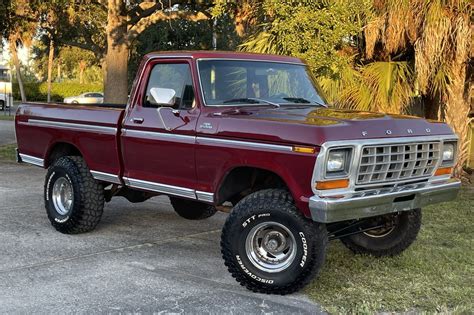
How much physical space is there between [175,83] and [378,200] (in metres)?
2.35

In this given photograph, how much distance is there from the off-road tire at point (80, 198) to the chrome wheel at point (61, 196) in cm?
10

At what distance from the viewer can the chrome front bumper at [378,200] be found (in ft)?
15.2

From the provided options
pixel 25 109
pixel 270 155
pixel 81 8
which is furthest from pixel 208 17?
pixel 270 155

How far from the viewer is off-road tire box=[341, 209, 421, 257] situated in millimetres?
6133

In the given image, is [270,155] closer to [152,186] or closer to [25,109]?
[152,186]

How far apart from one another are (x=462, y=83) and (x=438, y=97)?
0.76 m

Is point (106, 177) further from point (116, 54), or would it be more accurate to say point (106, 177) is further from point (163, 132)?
point (116, 54)

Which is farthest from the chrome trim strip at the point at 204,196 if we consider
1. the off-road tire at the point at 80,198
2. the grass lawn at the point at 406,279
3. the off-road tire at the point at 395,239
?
the off-road tire at the point at 80,198

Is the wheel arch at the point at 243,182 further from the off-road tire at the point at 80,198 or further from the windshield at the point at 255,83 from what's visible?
the off-road tire at the point at 80,198

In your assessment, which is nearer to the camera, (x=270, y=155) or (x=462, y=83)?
(x=270, y=155)

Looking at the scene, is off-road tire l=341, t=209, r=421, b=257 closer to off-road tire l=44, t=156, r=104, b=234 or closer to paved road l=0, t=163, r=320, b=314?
paved road l=0, t=163, r=320, b=314

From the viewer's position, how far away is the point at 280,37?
8773mm

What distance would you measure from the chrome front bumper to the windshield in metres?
1.45

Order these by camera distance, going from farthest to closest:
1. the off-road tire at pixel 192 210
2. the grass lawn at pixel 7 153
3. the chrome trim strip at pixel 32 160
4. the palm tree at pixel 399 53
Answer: the grass lawn at pixel 7 153 < the palm tree at pixel 399 53 < the off-road tire at pixel 192 210 < the chrome trim strip at pixel 32 160
